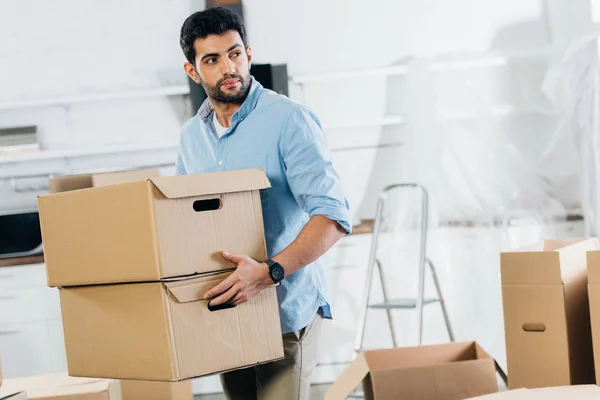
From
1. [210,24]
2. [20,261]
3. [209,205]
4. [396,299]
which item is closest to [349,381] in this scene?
[209,205]

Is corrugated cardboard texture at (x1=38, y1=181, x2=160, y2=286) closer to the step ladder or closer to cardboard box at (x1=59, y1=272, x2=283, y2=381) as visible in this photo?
cardboard box at (x1=59, y1=272, x2=283, y2=381)

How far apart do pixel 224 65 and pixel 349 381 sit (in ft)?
2.51

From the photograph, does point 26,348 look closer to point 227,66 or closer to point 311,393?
point 311,393

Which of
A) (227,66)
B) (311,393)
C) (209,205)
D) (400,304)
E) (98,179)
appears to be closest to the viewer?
(209,205)

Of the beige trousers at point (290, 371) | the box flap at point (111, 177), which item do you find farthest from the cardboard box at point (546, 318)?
the box flap at point (111, 177)

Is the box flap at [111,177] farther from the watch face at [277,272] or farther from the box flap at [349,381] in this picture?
the box flap at [349,381]

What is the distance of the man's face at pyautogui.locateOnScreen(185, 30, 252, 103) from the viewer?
1726 mm

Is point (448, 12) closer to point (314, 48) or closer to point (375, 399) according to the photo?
point (314, 48)

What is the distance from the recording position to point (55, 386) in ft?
7.05

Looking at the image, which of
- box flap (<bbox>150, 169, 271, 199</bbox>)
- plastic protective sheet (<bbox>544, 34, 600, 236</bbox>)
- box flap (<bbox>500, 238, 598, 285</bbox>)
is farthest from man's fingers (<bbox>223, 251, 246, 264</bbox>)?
plastic protective sheet (<bbox>544, 34, 600, 236</bbox>)

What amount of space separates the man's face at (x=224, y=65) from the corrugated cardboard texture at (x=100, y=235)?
411 millimetres

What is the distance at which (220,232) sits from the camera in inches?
58.1

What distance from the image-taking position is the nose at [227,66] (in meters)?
1.72

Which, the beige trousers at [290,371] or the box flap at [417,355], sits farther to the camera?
the box flap at [417,355]
